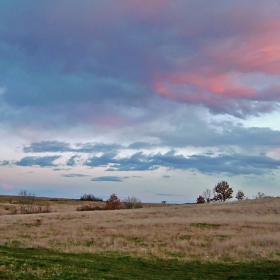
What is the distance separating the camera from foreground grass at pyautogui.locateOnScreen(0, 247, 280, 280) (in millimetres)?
13586

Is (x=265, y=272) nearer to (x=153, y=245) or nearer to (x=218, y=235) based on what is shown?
(x=153, y=245)

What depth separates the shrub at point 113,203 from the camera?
98.9m

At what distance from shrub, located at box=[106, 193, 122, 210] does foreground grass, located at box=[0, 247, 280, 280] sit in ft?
257

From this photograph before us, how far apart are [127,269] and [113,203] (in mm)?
84368

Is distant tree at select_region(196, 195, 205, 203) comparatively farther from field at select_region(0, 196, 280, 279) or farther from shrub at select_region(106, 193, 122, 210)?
field at select_region(0, 196, 280, 279)

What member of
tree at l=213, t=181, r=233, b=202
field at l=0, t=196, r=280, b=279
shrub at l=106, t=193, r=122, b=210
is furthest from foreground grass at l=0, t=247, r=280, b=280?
tree at l=213, t=181, r=233, b=202

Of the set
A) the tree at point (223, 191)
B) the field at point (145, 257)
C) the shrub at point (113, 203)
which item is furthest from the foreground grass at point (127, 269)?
the tree at point (223, 191)

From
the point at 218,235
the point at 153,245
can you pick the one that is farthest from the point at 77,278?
the point at 218,235

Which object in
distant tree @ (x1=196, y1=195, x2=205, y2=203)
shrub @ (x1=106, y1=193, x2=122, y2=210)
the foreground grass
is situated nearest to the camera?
the foreground grass

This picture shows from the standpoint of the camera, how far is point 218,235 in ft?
106

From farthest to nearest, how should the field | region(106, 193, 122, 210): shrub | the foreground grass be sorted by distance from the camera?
region(106, 193, 122, 210): shrub < the field < the foreground grass

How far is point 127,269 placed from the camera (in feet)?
55.3

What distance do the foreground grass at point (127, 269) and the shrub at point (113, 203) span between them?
3086 inches

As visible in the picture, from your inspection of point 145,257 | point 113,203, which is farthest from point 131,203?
point 145,257
